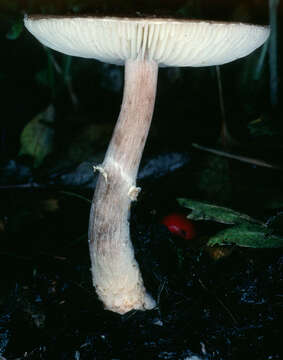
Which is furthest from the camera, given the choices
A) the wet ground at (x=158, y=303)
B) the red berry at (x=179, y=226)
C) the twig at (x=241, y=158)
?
the twig at (x=241, y=158)

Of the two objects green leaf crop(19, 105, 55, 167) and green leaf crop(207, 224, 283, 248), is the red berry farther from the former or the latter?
green leaf crop(19, 105, 55, 167)

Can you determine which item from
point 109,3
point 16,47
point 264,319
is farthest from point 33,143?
point 264,319

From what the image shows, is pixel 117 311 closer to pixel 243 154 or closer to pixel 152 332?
pixel 152 332

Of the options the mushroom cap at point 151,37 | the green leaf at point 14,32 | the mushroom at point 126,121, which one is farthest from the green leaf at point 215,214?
the green leaf at point 14,32

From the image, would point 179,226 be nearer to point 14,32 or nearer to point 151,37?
point 151,37

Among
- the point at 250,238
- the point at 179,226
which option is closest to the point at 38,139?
the point at 179,226

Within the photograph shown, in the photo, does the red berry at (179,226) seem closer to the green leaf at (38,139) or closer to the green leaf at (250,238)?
the green leaf at (250,238)
